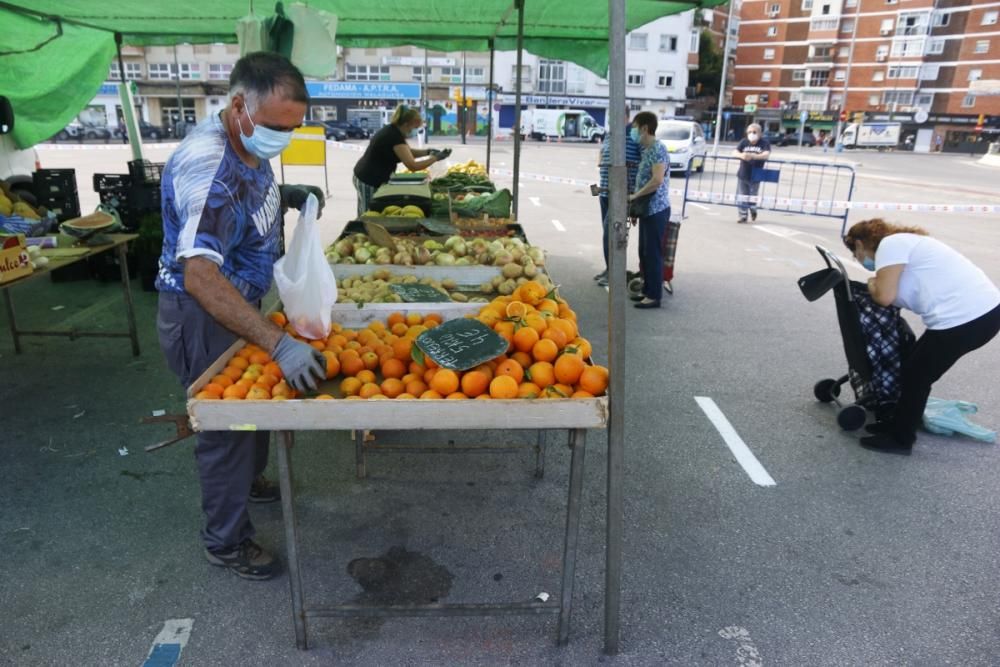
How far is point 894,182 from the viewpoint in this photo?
22562 mm

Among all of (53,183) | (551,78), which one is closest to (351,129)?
(551,78)

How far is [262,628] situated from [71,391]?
307 cm

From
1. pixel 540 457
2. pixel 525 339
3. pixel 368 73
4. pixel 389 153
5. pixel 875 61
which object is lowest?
pixel 540 457

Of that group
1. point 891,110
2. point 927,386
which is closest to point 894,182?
point 927,386

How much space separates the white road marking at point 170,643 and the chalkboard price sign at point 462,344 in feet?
4.67

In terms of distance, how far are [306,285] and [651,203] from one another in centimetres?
482

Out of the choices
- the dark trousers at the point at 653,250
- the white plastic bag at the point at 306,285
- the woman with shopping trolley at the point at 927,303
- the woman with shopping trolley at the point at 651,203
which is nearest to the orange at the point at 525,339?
the white plastic bag at the point at 306,285

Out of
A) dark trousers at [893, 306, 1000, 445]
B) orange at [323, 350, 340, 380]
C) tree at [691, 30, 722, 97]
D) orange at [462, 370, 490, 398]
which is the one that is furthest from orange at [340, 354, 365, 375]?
tree at [691, 30, 722, 97]

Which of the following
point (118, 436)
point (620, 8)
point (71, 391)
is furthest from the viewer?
point (71, 391)

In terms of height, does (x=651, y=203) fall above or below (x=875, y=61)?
below

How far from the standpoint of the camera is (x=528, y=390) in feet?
7.25

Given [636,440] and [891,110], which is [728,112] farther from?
[636,440]

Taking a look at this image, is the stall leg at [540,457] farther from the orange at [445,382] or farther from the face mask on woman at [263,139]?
the face mask on woman at [263,139]

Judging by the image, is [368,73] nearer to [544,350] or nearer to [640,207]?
[640,207]
